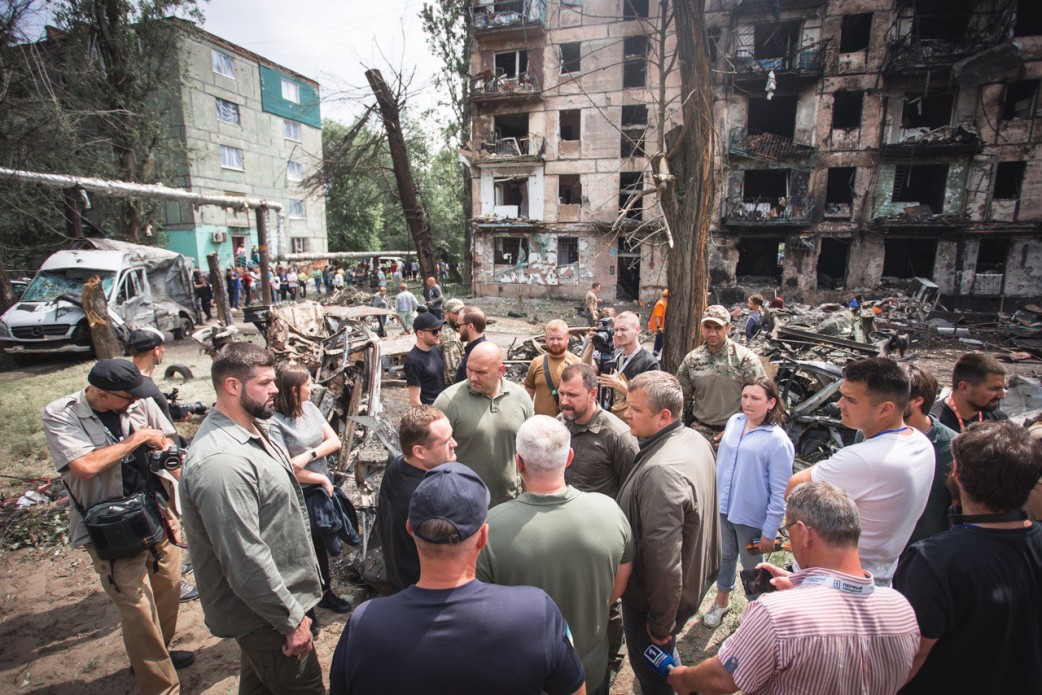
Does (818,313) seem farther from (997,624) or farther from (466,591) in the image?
(466,591)

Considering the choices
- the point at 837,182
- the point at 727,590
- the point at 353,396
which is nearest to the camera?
the point at 727,590

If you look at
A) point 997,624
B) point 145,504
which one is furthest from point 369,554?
point 997,624

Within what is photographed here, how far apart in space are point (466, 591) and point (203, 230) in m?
30.4

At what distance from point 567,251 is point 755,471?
2409 cm

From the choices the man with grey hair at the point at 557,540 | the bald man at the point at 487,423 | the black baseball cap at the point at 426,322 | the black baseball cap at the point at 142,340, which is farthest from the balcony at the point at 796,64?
the man with grey hair at the point at 557,540

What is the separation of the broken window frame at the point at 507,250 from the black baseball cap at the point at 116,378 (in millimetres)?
24781

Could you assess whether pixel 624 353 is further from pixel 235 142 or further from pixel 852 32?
pixel 235 142

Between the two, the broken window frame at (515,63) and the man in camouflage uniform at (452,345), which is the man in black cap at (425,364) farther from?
the broken window frame at (515,63)

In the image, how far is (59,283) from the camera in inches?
476

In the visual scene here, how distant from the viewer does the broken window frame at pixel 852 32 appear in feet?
73.5

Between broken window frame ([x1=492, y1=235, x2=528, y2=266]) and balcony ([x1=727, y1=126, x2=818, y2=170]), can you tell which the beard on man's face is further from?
balcony ([x1=727, y1=126, x2=818, y2=170])

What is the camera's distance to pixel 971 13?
68.3 ft

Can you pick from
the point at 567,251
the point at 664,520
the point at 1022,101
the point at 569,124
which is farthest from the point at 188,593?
the point at 1022,101

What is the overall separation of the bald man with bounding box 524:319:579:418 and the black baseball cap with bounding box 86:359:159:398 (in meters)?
2.96
